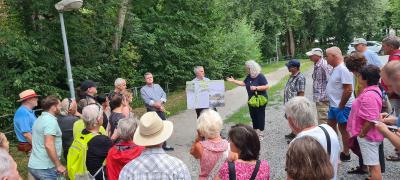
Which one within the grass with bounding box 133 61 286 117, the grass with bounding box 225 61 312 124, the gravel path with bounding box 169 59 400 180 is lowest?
the grass with bounding box 225 61 312 124

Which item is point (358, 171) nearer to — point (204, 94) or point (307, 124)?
point (307, 124)

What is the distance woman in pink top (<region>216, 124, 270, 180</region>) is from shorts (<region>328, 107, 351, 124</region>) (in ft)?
11.6

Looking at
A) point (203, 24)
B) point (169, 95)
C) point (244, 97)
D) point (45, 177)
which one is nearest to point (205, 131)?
point (45, 177)

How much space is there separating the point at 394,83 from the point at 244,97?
13.7 metres

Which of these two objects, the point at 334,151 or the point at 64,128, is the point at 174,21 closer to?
the point at 64,128

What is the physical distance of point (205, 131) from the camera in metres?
4.11

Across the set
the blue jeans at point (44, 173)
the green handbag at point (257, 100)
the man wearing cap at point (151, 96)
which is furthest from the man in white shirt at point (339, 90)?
the blue jeans at point (44, 173)

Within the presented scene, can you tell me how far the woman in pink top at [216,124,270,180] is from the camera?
3.35m

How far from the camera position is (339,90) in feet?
21.5

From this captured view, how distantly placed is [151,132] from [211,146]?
0.73 meters

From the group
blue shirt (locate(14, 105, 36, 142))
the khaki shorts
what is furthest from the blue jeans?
the khaki shorts

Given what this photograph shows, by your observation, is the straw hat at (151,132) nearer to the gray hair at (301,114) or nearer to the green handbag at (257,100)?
the gray hair at (301,114)

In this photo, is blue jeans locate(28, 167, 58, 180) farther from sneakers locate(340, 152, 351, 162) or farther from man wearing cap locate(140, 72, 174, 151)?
sneakers locate(340, 152, 351, 162)

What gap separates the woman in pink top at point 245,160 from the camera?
3346mm
